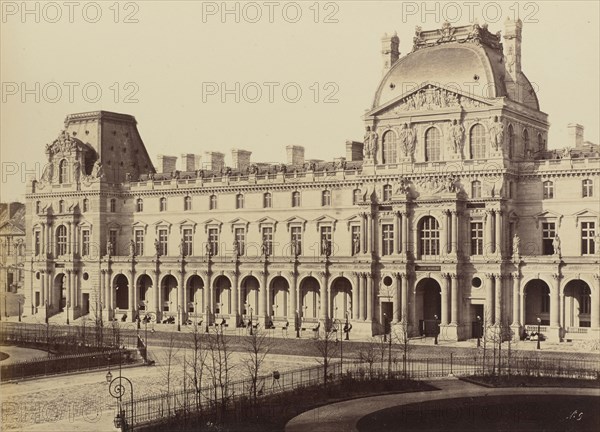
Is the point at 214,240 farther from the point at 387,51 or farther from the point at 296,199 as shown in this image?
the point at 387,51

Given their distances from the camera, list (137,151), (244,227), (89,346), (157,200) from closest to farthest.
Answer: (89,346)
(244,227)
(157,200)
(137,151)

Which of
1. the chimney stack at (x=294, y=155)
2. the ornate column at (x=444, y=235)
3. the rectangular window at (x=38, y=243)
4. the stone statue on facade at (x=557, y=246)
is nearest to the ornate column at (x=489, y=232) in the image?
the ornate column at (x=444, y=235)

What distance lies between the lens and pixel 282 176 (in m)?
90.2

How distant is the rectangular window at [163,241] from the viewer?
98625 mm

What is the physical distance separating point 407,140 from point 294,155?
19368 millimetres

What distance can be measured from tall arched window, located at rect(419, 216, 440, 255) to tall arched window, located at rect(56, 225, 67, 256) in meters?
40.3

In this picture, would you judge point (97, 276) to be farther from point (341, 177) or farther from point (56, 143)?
point (341, 177)

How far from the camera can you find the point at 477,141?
76.6 metres

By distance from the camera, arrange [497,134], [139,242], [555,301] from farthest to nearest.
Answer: [139,242] → [497,134] → [555,301]

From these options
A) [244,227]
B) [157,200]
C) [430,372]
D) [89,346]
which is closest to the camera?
[430,372]

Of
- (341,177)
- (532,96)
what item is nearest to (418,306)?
(341,177)

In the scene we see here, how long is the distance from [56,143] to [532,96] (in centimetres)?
4814

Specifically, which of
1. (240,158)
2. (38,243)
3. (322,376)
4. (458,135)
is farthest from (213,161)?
(322,376)

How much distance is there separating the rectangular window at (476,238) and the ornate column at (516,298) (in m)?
3.43
